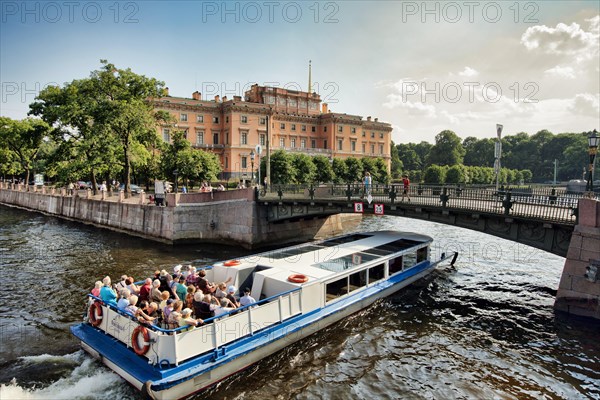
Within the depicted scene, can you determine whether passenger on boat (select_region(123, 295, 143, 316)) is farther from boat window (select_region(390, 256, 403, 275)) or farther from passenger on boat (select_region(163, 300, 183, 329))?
boat window (select_region(390, 256, 403, 275))

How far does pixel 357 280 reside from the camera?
49.0ft

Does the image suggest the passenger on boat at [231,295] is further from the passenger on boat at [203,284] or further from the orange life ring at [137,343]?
the orange life ring at [137,343]

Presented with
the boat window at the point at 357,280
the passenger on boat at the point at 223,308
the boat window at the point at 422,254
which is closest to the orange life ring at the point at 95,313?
the passenger on boat at the point at 223,308

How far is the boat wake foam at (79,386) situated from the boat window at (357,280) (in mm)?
8151

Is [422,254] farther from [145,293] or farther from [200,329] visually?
[145,293]

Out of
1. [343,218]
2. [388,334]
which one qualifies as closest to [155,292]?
[388,334]

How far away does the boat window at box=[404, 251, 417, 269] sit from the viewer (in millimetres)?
17953

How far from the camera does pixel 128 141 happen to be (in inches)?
1422

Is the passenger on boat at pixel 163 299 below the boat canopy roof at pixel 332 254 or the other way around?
below

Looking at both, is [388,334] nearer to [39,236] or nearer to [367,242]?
[367,242]

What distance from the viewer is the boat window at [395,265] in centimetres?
1686

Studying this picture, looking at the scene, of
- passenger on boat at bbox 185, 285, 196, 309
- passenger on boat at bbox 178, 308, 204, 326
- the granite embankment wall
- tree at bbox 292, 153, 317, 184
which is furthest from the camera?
tree at bbox 292, 153, 317, 184

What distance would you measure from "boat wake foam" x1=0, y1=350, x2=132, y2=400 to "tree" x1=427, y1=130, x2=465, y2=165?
10056 centimetres

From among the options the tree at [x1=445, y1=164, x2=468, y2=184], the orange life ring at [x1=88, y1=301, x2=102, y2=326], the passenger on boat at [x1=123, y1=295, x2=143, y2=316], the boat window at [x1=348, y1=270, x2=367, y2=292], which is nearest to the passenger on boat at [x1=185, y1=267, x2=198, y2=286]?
the passenger on boat at [x1=123, y1=295, x2=143, y2=316]
